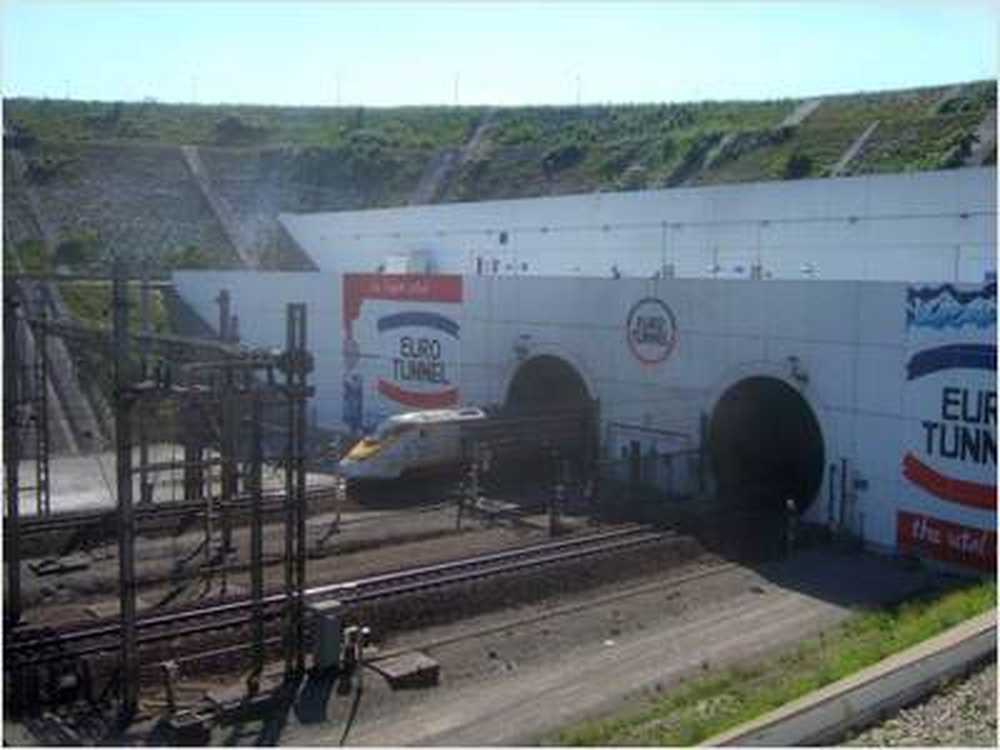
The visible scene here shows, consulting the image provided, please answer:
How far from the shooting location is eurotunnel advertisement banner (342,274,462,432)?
92.5ft

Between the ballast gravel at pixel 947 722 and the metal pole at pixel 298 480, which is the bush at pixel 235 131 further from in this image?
the ballast gravel at pixel 947 722

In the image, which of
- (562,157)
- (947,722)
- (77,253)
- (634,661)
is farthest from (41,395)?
(562,157)

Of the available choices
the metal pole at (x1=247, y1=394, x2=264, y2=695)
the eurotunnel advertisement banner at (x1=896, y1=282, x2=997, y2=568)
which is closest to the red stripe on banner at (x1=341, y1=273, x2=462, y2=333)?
the eurotunnel advertisement banner at (x1=896, y1=282, x2=997, y2=568)

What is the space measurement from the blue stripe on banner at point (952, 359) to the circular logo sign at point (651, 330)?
16.7 ft

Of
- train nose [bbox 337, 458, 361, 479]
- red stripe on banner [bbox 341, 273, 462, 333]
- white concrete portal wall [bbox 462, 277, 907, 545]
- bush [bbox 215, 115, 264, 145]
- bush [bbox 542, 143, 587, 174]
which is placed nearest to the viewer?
white concrete portal wall [bbox 462, 277, 907, 545]

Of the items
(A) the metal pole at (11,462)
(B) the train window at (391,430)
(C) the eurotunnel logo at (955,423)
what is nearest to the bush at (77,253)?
(B) the train window at (391,430)

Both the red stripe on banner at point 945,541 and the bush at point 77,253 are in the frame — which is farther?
the bush at point 77,253

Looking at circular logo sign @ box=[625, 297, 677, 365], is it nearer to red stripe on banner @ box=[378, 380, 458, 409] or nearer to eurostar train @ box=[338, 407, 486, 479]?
eurostar train @ box=[338, 407, 486, 479]

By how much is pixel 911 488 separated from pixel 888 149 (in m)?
25.8

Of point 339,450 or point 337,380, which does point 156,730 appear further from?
point 337,380

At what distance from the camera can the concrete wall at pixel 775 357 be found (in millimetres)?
18188

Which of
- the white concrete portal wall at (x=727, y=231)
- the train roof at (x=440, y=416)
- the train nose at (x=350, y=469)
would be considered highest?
the white concrete portal wall at (x=727, y=231)

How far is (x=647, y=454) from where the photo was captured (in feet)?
76.5

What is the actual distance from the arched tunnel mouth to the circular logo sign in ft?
5.51
